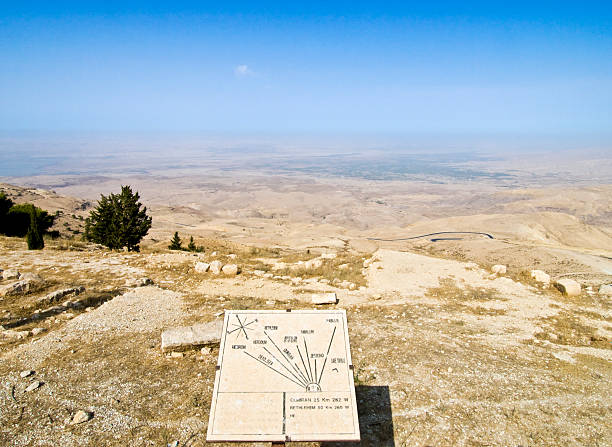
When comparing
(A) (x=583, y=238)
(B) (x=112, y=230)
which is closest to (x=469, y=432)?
(B) (x=112, y=230)

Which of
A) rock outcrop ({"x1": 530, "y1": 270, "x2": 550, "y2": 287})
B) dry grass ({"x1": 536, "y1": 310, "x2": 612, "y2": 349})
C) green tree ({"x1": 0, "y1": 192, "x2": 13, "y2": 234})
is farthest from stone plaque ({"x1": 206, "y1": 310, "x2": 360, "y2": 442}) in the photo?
green tree ({"x1": 0, "y1": 192, "x2": 13, "y2": 234})

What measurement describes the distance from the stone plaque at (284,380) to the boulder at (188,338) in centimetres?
322

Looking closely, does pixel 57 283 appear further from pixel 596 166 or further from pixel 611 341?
pixel 596 166

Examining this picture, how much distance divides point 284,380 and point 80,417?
13.3ft

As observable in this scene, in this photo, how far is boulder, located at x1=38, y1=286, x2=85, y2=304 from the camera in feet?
37.8

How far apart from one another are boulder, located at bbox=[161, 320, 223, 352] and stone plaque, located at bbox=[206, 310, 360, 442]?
322cm

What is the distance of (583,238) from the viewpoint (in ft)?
130

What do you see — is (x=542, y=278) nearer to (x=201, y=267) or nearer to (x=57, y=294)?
(x=201, y=267)

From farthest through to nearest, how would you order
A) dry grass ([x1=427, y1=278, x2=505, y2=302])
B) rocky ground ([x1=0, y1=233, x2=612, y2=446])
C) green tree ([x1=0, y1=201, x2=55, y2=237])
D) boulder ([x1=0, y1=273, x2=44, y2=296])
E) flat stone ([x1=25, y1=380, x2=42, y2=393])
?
green tree ([x1=0, y1=201, x2=55, y2=237]) < dry grass ([x1=427, y1=278, x2=505, y2=302]) < boulder ([x1=0, y1=273, x2=44, y2=296]) < flat stone ([x1=25, y1=380, x2=42, y2=393]) < rocky ground ([x1=0, y1=233, x2=612, y2=446])

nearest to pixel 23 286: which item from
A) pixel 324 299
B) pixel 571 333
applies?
pixel 324 299

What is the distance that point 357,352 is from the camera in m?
9.17

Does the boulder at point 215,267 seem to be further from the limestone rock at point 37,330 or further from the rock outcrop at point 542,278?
the rock outcrop at point 542,278

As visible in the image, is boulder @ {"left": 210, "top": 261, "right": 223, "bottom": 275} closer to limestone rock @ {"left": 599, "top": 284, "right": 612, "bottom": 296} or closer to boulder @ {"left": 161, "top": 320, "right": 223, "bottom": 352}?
boulder @ {"left": 161, "top": 320, "right": 223, "bottom": 352}

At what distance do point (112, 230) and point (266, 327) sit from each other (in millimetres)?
19168
